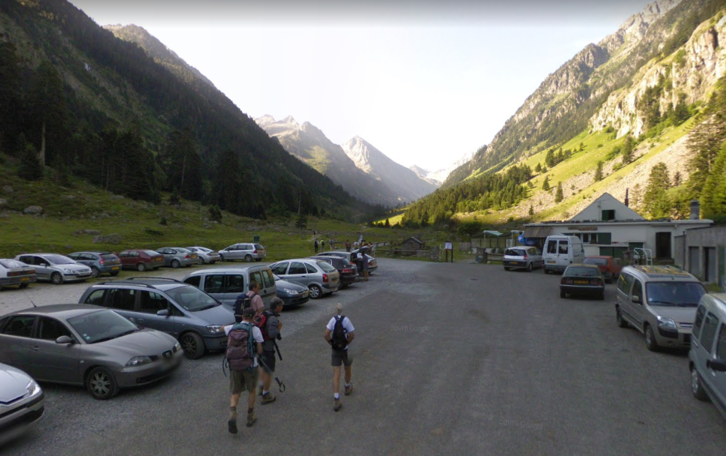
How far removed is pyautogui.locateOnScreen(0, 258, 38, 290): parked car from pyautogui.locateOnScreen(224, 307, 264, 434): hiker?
67.1 feet

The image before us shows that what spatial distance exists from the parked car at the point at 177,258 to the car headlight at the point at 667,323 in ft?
108

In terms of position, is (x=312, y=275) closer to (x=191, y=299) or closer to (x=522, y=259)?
(x=191, y=299)

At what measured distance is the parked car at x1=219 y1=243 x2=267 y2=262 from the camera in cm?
3853

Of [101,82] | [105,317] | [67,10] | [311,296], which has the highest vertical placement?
[67,10]

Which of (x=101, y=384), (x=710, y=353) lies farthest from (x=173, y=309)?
(x=710, y=353)

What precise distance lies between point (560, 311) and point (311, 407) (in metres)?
12.4

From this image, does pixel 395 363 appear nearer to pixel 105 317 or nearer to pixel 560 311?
pixel 105 317

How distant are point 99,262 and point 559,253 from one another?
32783mm

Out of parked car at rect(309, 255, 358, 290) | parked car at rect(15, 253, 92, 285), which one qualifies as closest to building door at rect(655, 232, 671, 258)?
parked car at rect(309, 255, 358, 290)

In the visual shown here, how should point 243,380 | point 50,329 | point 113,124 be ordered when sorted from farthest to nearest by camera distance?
point 113,124 → point 50,329 → point 243,380

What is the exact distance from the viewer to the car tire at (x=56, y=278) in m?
22.2

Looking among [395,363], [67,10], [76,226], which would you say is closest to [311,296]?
[395,363]

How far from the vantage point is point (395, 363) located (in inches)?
352

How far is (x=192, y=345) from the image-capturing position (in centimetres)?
958
